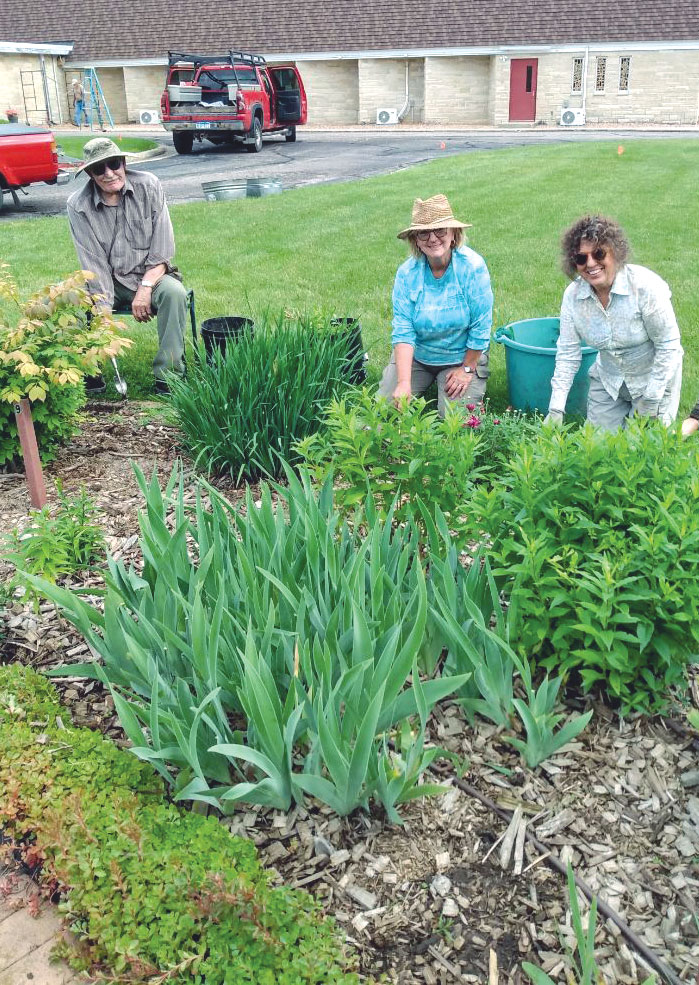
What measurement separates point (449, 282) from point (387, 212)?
7.11 metres

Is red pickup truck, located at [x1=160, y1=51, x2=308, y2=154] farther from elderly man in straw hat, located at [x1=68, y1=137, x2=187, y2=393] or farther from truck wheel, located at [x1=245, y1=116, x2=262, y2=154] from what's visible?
elderly man in straw hat, located at [x1=68, y1=137, x2=187, y2=393]

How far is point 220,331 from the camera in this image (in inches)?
186

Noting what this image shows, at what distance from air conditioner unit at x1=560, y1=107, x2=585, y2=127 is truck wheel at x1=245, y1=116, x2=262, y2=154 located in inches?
475

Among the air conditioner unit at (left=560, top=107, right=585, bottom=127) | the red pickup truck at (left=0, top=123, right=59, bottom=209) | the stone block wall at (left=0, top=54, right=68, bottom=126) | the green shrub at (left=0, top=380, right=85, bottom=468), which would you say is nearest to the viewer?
the green shrub at (left=0, top=380, right=85, bottom=468)

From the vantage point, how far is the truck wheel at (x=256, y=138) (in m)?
22.4

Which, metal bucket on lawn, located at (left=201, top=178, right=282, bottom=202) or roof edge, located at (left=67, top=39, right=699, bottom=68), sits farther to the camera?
roof edge, located at (left=67, top=39, right=699, bottom=68)

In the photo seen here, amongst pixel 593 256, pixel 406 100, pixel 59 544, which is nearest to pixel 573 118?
pixel 406 100

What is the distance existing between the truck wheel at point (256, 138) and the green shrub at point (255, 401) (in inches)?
773

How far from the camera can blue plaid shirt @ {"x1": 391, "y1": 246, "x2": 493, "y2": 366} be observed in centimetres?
448

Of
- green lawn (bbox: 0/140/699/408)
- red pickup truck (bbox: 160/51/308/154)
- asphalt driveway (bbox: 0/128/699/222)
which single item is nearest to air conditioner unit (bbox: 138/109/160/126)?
asphalt driveway (bbox: 0/128/699/222)

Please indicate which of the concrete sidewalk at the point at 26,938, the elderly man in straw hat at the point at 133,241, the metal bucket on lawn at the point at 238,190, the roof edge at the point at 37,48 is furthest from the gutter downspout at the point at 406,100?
the concrete sidewalk at the point at 26,938

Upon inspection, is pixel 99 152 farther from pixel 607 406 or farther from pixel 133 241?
pixel 607 406

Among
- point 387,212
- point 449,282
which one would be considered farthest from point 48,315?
point 387,212

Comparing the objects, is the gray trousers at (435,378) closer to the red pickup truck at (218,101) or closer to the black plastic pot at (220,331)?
the black plastic pot at (220,331)
